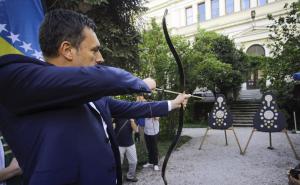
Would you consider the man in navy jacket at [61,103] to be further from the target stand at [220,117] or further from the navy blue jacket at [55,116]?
the target stand at [220,117]

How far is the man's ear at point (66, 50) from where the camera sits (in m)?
1.13

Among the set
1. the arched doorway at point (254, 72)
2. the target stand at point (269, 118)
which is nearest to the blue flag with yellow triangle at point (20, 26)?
the target stand at point (269, 118)

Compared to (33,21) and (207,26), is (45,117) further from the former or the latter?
(207,26)

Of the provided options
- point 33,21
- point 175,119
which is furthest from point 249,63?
point 33,21

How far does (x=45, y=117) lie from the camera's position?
1044 mm

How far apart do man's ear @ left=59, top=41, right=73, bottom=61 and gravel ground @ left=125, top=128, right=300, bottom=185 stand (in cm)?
478

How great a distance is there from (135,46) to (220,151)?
15.6 ft

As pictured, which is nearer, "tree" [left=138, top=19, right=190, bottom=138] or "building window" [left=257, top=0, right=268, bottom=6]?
"tree" [left=138, top=19, right=190, bottom=138]

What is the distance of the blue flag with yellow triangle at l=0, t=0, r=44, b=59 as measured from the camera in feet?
8.03

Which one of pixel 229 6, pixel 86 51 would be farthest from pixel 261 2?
pixel 86 51

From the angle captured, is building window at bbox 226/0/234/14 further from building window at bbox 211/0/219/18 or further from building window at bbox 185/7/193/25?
building window at bbox 185/7/193/25

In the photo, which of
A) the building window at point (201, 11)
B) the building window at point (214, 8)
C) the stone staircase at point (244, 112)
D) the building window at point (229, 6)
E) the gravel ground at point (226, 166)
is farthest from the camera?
the building window at point (201, 11)

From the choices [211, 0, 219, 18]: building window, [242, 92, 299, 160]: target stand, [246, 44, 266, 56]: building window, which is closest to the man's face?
[242, 92, 299, 160]: target stand

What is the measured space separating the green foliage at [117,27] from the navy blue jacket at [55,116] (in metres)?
3.32
